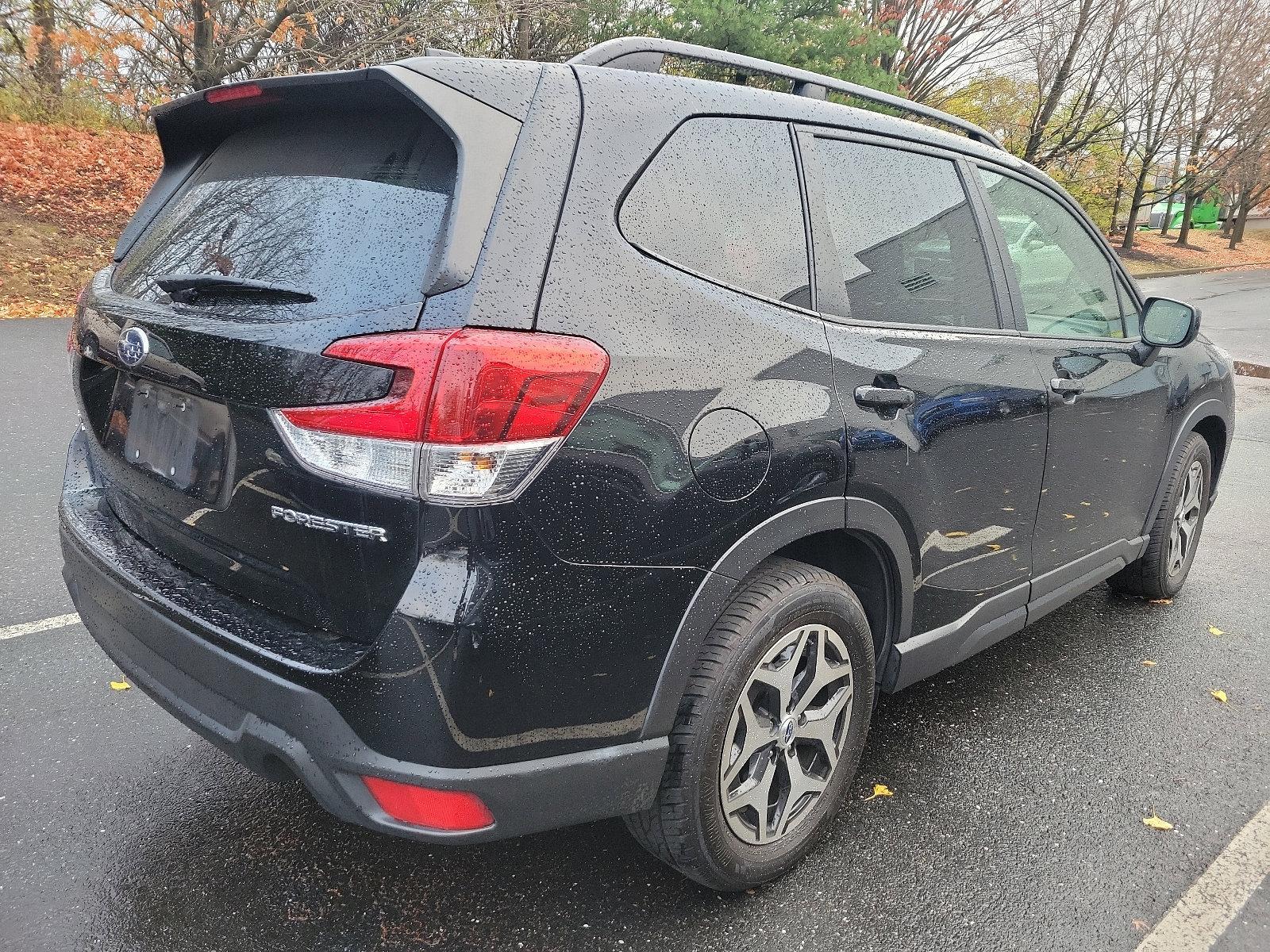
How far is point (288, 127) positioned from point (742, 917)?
2180mm

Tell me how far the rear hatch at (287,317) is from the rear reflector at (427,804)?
293mm

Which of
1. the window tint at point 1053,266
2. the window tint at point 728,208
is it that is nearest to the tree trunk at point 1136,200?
the window tint at point 1053,266

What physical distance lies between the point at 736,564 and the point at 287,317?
1.05m

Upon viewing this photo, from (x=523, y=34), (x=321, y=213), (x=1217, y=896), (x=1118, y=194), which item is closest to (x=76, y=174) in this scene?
(x=523, y=34)

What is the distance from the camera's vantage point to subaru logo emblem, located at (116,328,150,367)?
6.64 ft

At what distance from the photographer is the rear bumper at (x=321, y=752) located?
170 cm

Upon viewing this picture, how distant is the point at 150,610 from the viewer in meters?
2.01

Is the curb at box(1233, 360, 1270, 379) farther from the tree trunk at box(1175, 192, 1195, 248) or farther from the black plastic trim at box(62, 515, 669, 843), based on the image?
the tree trunk at box(1175, 192, 1195, 248)

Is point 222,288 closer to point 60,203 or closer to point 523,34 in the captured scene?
point 60,203

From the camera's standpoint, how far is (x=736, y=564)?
198 cm

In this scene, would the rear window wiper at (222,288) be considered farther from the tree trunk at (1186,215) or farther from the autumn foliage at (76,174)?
the tree trunk at (1186,215)

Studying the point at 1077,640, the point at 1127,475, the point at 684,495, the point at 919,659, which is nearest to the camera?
the point at 684,495

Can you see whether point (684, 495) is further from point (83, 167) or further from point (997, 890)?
point (83, 167)

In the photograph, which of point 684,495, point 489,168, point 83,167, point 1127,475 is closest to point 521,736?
point 684,495
